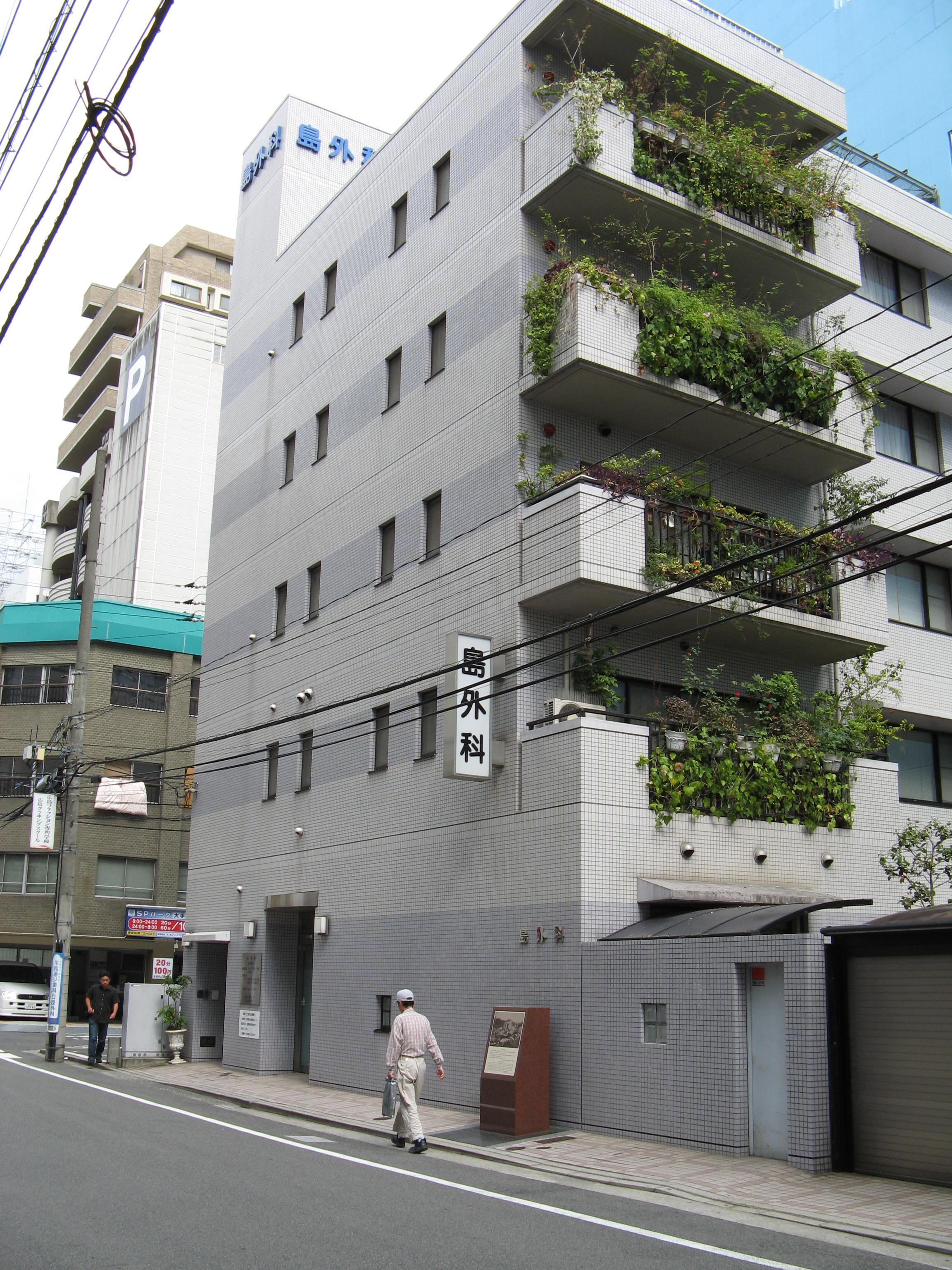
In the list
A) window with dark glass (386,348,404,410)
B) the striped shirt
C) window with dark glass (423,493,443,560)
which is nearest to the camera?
the striped shirt

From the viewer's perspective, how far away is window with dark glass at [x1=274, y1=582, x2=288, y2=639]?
25.4 m

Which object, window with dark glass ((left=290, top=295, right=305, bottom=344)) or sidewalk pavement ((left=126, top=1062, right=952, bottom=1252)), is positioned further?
window with dark glass ((left=290, top=295, right=305, bottom=344))

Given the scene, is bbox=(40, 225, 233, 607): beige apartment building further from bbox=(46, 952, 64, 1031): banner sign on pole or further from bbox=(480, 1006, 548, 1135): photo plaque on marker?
bbox=(480, 1006, 548, 1135): photo plaque on marker

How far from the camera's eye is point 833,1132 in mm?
11867

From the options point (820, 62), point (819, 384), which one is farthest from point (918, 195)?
point (819, 384)

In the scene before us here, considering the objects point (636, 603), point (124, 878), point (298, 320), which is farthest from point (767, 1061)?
point (124, 878)

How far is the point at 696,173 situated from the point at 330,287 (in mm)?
9639

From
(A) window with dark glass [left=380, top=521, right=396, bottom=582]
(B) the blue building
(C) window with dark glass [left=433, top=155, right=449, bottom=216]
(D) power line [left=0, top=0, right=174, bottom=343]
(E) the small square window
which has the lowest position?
(E) the small square window

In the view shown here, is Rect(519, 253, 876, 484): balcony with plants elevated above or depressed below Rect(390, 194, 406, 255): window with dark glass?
below

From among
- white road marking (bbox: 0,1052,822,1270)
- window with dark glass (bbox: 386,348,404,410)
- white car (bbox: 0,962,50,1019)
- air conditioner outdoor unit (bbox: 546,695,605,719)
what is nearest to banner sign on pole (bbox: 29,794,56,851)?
white car (bbox: 0,962,50,1019)

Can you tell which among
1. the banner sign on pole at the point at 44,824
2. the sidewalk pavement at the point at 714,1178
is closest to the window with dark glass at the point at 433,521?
the sidewalk pavement at the point at 714,1178

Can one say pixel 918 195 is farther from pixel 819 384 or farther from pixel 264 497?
pixel 264 497

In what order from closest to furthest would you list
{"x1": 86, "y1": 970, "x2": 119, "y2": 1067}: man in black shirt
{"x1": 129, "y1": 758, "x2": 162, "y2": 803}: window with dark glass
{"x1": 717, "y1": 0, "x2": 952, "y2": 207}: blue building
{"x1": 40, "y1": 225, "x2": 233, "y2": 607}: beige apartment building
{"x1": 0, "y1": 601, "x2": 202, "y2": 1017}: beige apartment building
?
{"x1": 86, "y1": 970, "x2": 119, "y2": 1067}: man in black shirt < {"x1": 717, "y1": 0, "x2": 952, "y2": 207}: blue building < {"x1": 0, "y1": 601, "x2": 202, "y2": 1017}: beige apartment building < {"x1": 129, "y1": 758, "x2": 162, "y2": 803}: window with dark glass < {"x1": 40, "y1": 225, "x2": 233, "y2": 607}: beige apartment building

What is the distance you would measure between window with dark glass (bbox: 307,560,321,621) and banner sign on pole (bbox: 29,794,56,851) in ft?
66.6
